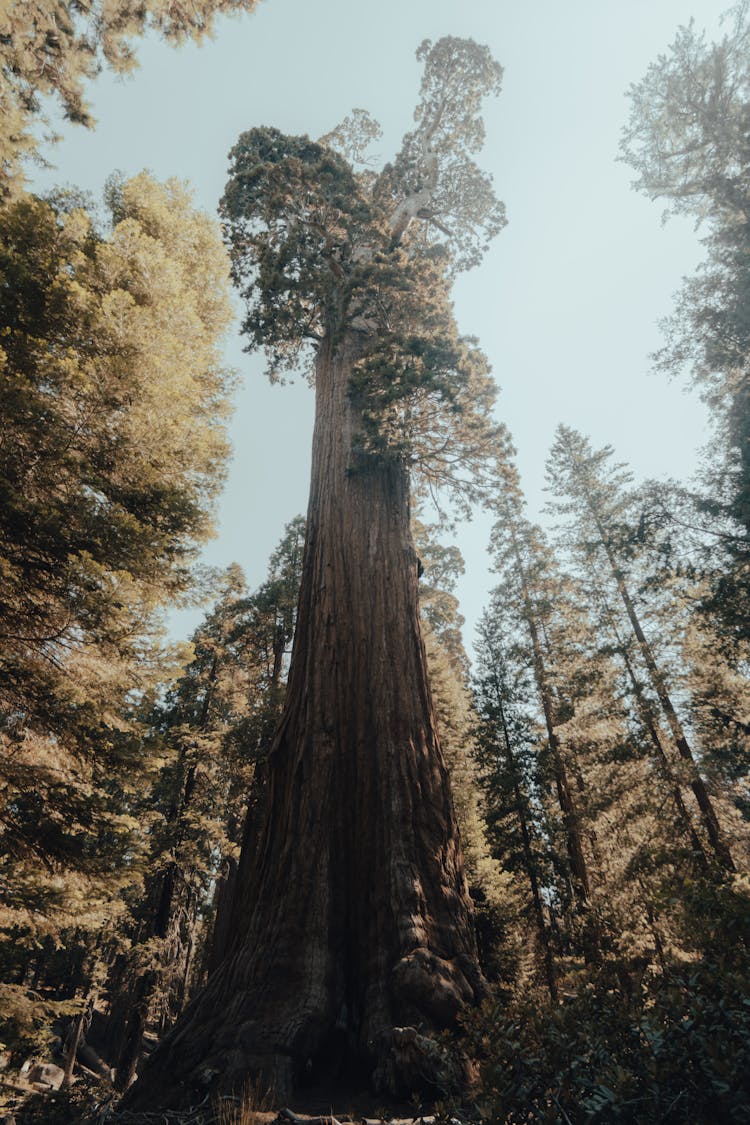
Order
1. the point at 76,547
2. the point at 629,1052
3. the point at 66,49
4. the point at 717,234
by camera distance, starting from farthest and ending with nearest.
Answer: the point at 717,234, the point at 66,49, the point at 76,547, the point at 629,1052

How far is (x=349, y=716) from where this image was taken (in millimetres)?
5492

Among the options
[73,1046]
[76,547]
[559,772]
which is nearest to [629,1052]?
[76,547]

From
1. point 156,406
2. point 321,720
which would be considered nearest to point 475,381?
point 156,406

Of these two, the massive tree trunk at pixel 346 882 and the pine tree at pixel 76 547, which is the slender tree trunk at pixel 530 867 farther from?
the pine tree at pixel 76 547

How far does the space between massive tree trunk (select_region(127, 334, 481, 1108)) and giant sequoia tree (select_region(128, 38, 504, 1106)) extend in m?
0.02

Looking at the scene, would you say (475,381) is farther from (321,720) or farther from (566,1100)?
(566,1100)

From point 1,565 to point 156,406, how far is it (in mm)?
2503

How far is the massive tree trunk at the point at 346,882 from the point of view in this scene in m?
3.51

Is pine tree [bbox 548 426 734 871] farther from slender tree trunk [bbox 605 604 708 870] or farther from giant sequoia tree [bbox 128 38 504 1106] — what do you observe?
giant sequoia tree [bbox 128 38 504 1106]

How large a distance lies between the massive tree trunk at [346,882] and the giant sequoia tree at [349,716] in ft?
0.05

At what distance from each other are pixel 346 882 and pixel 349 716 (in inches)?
59.7

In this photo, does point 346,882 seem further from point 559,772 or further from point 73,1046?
point 73,1046

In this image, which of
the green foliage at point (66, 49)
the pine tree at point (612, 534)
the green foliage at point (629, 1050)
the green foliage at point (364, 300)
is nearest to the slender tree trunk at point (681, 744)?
the pine tree at point (612, 534)

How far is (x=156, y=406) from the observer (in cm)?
603
